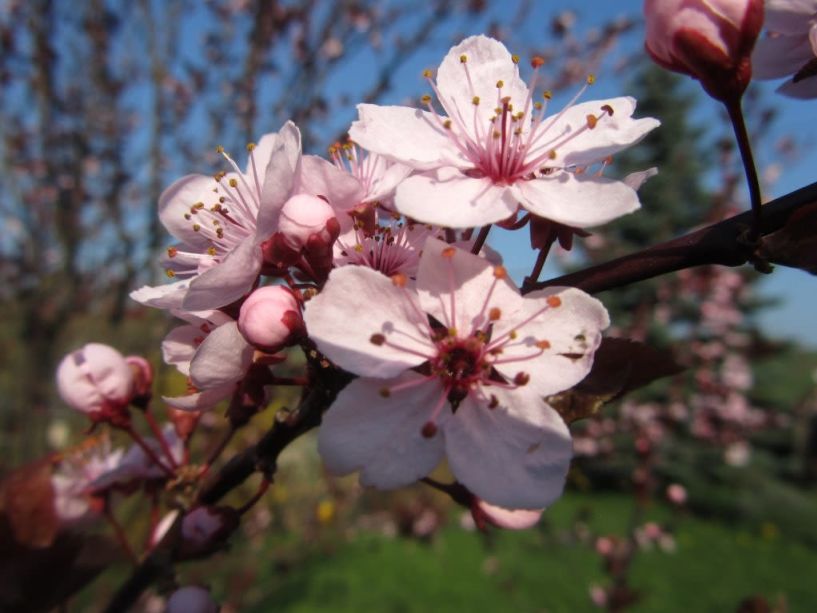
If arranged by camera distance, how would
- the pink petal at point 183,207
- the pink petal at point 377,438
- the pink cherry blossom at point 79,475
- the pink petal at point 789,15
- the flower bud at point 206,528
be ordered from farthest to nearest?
1. the pink cherry blossom at point 79,475
2. the pink petal at point 183,207
3. the flower bud at point 206,528
4. the pink petal at point 789,15
5. the pink petal at point 377,438

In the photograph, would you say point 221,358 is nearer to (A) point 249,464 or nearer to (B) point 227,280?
(B) point 227,280

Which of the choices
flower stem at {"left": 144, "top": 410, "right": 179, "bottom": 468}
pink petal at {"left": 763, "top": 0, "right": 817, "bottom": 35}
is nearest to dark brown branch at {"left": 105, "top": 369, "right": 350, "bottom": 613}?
flower stem at {"left": 144, "top": 410, "right": 179, "bottom": 468}

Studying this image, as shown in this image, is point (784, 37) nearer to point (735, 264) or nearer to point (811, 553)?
point (735, 264)

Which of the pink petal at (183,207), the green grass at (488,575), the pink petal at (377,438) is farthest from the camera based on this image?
the green grass at (488,575)

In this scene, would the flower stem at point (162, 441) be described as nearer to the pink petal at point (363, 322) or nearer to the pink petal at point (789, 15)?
the pink petal at point (363, 322)

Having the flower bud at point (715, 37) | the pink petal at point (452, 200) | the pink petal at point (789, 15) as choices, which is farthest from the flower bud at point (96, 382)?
the pink petal at point (789, 15)

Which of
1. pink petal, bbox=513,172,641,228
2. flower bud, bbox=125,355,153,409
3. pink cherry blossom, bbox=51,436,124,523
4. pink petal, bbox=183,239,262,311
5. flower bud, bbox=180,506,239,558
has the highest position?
pink petal, bbox=183,239,262,311

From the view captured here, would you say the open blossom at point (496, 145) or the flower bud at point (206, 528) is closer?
the open blossom at point (496, 145)

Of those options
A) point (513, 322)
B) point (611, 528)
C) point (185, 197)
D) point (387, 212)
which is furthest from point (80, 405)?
point (611, 528)

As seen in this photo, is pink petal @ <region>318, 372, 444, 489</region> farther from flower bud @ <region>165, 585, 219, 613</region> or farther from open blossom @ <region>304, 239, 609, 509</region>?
flower bud @ <region>165, 585, 219, 613</region>
